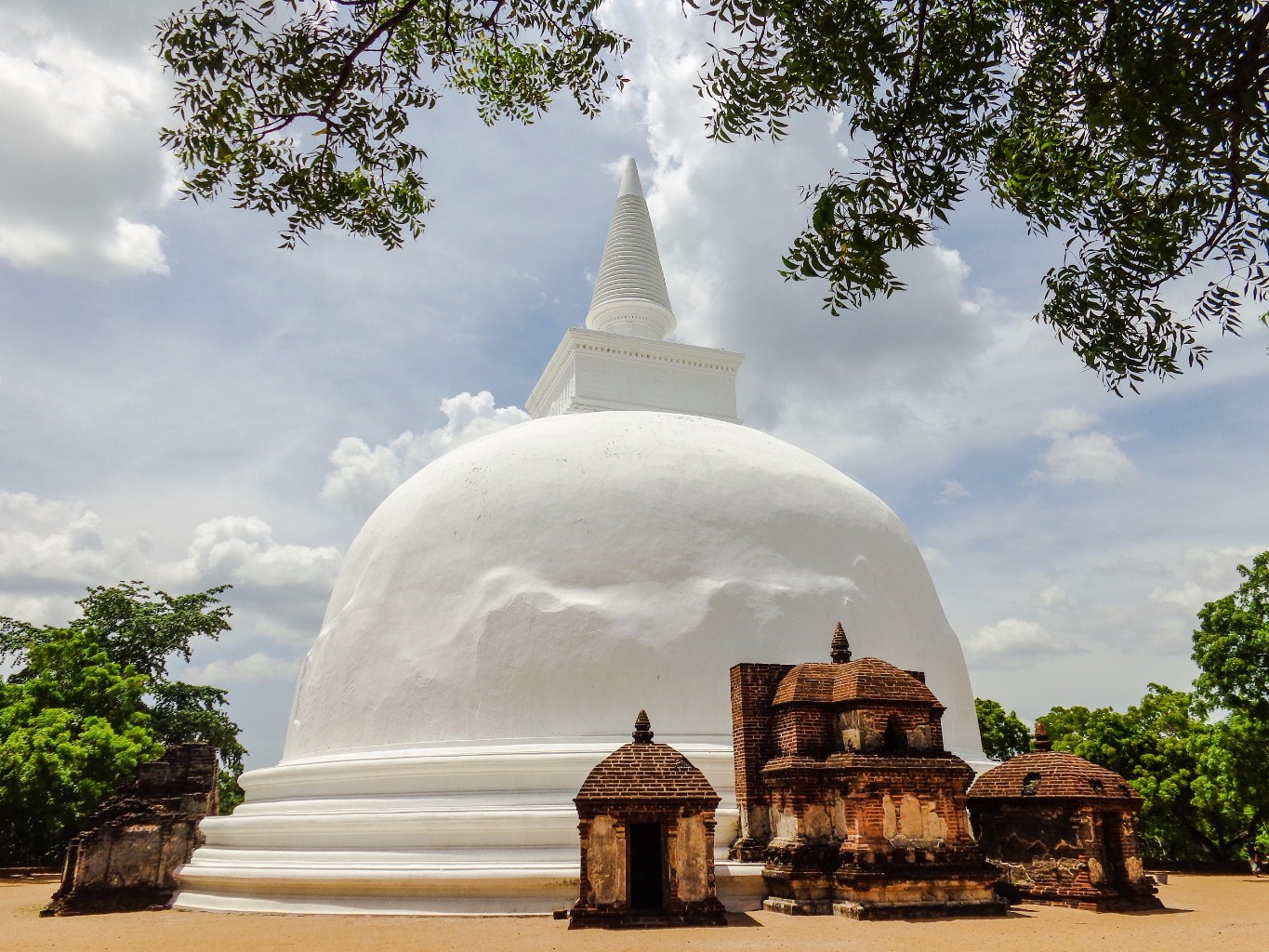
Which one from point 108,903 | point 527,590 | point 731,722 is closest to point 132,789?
point 108,903

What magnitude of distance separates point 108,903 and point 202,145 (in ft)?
35.3

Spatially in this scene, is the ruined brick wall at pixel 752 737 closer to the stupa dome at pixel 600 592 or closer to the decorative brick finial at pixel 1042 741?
the stupa dome at pixel 600 592

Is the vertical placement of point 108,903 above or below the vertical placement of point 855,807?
below

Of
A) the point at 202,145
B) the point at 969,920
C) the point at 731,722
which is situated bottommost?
the point at 969,920

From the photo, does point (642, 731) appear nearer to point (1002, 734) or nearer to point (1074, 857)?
point (1074, 857)

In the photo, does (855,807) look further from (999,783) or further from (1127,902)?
(1127,902)

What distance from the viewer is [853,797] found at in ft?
32.0

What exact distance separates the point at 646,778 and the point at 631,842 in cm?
83

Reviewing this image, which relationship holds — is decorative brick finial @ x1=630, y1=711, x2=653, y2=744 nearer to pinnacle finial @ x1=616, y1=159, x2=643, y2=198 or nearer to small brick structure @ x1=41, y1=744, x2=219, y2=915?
small brick structure @ x1=41, y1=744, x2=219, y2=915

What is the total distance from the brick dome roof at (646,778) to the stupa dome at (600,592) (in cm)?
156

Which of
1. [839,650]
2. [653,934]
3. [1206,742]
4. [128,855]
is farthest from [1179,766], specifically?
[128,855]

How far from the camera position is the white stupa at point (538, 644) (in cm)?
1063

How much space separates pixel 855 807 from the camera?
31.9ft

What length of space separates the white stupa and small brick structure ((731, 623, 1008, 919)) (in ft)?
1.83
